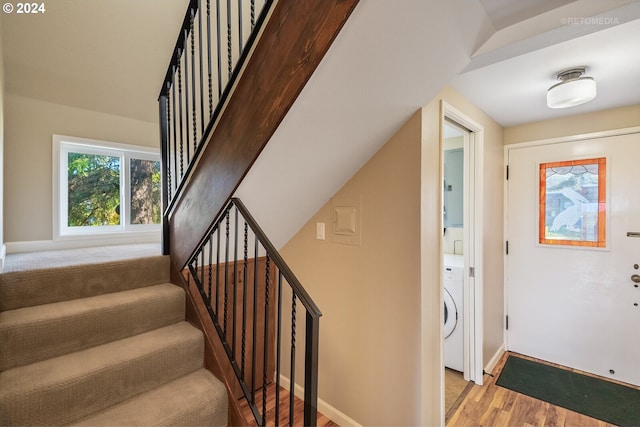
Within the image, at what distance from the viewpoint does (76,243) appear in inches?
107

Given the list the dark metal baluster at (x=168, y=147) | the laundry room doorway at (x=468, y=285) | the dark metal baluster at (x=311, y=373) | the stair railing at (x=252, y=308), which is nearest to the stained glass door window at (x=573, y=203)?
the laundry room doorway at (x=468, y=285)

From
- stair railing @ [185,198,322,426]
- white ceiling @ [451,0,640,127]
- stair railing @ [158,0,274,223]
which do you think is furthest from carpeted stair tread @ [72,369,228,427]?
white ceiling @ [451,0,640,127]

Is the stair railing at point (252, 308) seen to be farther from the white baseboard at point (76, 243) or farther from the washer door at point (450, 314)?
the white baseboard at point (76, 243)

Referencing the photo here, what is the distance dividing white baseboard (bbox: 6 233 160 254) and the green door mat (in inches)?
151

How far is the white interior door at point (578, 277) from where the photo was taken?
237 cm

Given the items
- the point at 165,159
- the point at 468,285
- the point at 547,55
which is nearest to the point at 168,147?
the point at 165,159

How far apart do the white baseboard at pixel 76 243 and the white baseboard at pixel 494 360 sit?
12.0 feet

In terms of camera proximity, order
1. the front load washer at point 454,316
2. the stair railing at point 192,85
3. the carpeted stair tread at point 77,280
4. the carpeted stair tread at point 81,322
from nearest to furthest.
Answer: the carpeted stair tread at point 81,322 → the carpeted stair tread at point 77,280 → the stair railing at point 192,85 → the front load washer at point 454,316

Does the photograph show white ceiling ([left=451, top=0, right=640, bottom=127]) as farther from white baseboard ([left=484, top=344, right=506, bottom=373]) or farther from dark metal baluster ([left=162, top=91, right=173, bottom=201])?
white baseboard ([left=484, top=344, right=506, bottom=373])

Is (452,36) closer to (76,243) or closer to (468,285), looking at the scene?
(468,285)

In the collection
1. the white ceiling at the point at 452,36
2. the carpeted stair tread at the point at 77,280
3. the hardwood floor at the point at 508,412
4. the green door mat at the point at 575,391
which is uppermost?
the white ceiling at the point at 452,36

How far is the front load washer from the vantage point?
250 cm

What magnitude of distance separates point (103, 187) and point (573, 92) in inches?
162

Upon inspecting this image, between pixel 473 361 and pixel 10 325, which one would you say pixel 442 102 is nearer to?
pixel 473 361
